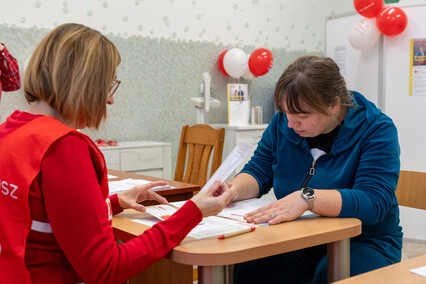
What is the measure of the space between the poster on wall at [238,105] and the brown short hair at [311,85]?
3.48 m

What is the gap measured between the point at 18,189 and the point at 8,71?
276 centimetres

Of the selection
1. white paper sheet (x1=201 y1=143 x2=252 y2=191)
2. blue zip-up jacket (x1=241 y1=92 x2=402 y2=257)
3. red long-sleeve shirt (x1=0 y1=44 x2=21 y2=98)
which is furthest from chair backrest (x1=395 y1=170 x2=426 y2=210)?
red long-sleeve shirt (x1=0 y1=44 x2=21 y2=98)

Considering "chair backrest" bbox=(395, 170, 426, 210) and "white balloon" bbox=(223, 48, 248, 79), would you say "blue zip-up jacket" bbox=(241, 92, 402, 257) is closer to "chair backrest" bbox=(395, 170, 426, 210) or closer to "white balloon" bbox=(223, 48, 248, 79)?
"chair backrest" bbox=(395, 170, 426, 210)

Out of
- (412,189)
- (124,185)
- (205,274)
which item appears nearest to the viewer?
(205,274)

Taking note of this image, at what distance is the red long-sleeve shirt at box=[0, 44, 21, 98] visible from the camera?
346 cm

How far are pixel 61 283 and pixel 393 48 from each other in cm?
371

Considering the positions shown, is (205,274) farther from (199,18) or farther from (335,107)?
(199,18)

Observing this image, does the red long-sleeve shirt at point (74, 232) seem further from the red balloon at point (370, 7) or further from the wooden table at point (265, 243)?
the red balloon at point (370, 7)

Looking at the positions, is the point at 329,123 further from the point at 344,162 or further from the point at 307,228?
the point at 307,228

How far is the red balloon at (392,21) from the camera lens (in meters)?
3.97

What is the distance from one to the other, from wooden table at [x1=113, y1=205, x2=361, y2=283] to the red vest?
0.30m

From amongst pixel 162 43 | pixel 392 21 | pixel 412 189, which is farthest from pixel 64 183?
pixel 162 43

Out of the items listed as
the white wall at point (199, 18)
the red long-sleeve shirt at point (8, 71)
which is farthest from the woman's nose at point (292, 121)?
the white wall at point (199, 18)

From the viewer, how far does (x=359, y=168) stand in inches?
63.1
